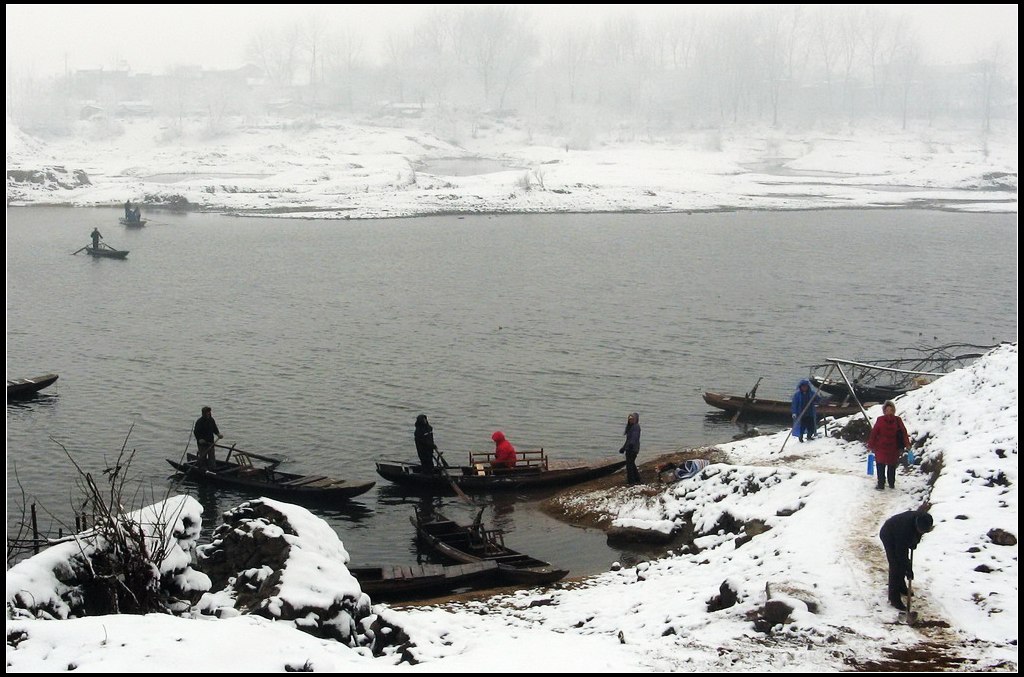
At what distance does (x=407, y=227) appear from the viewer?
81.6m

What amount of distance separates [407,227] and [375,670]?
→ 73.2 metres

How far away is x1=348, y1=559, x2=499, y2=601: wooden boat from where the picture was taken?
650 inches

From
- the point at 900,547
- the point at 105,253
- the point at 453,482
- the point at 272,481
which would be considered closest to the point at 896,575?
the point at 900,547

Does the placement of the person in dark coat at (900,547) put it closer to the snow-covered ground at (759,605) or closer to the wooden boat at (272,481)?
the snow-covered ground at (759,605)

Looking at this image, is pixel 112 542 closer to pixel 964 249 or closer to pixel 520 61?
pixel 964 249

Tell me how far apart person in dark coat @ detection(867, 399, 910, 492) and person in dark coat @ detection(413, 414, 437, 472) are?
10687mm

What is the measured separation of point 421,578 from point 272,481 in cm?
803

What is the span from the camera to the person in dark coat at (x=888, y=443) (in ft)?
54.1

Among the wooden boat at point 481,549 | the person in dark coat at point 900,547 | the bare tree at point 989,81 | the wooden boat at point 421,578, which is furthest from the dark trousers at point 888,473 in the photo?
the bare tree at point 989,81

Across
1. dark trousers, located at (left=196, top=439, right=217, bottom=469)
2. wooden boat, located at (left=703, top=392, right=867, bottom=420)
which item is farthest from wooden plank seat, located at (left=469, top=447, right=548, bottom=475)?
wooden boat, located at (left=703, top=392, right=867, bottom=420)

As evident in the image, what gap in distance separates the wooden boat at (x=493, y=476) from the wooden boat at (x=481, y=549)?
2605 mm

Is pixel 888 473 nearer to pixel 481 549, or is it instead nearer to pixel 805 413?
pixel 805 413

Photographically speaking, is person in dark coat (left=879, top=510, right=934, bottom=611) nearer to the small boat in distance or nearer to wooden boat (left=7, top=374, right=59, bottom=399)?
wooden boat (left=7, top=374, right=59, bottom=399)

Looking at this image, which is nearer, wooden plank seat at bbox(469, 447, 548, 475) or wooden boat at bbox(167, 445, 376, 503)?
wooden boat at bbox(167, 445, 376, 503)
